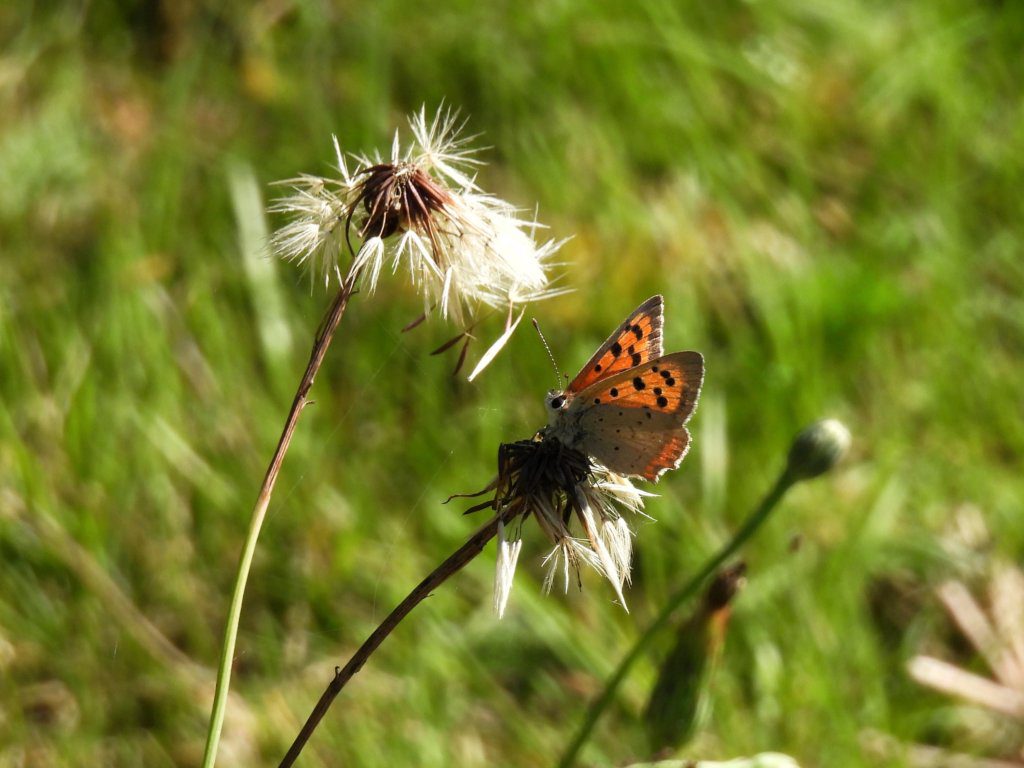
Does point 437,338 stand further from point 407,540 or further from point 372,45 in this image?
point 372,45

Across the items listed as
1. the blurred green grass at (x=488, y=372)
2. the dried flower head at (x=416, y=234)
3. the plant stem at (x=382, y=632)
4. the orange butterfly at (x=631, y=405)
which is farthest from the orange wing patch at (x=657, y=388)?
the blurred green grass at (x=488, y=372)

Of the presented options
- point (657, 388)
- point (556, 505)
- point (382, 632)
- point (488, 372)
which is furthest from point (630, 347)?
point (488, 372)

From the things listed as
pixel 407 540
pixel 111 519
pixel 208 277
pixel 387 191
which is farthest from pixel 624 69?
pixel 387 191

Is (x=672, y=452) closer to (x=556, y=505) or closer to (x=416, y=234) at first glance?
(x=556, y=505)

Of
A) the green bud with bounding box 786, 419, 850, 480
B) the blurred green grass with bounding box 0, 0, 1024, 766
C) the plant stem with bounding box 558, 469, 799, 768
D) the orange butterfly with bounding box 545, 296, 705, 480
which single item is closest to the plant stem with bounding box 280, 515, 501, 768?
the orange butterfly with bounding box 545, 296, 705, 480

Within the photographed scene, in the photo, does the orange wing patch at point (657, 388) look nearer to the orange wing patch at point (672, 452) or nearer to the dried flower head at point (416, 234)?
the orange wing patch at point (672, 452)

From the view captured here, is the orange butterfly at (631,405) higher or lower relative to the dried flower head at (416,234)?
A: lower
